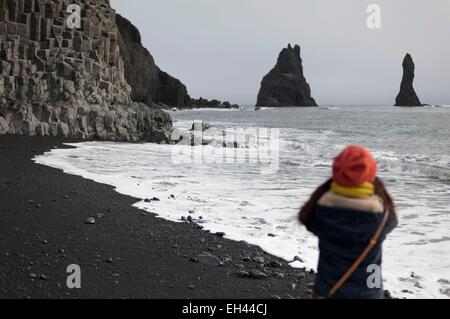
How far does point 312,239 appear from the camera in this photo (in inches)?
245

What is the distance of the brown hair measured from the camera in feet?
8.81

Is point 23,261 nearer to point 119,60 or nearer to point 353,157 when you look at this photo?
point 353,157

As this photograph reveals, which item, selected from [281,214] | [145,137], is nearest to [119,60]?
[145,137]

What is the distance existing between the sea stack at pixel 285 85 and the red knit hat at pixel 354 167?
507 ft

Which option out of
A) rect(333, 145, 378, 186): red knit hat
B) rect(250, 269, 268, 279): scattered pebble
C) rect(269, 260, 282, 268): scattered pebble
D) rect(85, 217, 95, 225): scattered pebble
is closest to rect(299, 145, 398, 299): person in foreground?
rect(333, 145, 378, 186): red knit hat

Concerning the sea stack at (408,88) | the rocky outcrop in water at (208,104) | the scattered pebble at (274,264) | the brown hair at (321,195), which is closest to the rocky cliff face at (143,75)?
the rocky outcrop in water at (208,104)

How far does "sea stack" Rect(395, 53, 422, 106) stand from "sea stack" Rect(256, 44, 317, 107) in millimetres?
32122

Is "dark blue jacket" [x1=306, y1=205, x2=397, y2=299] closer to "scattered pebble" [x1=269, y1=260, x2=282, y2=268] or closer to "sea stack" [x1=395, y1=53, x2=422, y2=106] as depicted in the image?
"scattered pebble" [x1=269, y1=260, x2=282, y2=268]

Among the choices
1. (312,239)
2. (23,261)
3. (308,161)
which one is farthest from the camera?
(308,161)

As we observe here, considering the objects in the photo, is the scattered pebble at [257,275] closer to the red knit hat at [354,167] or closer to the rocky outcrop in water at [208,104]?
the red knit hat at [354,167]

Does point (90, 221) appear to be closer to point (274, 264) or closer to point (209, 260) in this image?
point (209, 260)

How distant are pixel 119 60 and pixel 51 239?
22396 millimetres

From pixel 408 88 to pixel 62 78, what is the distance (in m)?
143

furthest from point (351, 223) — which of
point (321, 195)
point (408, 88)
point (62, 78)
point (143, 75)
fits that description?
point (408, 88)
